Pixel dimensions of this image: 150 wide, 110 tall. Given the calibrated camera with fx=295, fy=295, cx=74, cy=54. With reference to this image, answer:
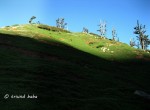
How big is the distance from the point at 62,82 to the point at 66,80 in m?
2.48

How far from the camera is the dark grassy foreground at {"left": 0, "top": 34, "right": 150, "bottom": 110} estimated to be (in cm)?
3447

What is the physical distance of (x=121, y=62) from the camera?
86875mm

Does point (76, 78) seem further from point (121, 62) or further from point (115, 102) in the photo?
point (121, 62)

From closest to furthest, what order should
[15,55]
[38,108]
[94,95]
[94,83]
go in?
[38,108] < [94,95] < [94,83] < [15,55]

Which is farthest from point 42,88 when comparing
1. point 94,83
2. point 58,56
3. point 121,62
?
point 121,62

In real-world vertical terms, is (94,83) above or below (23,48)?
below

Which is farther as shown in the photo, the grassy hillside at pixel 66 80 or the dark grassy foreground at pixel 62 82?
the grassy hillside at pixel 66 80

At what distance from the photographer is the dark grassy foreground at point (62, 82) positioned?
34.5m

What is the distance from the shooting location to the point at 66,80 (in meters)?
49.8

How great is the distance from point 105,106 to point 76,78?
18.0m

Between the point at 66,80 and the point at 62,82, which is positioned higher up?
the point at 66,80

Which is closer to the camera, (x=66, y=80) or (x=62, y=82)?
(x=62, y=82)

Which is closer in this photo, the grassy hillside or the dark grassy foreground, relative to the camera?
the dark grassy foreground

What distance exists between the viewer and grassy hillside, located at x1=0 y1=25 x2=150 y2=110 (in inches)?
1373
